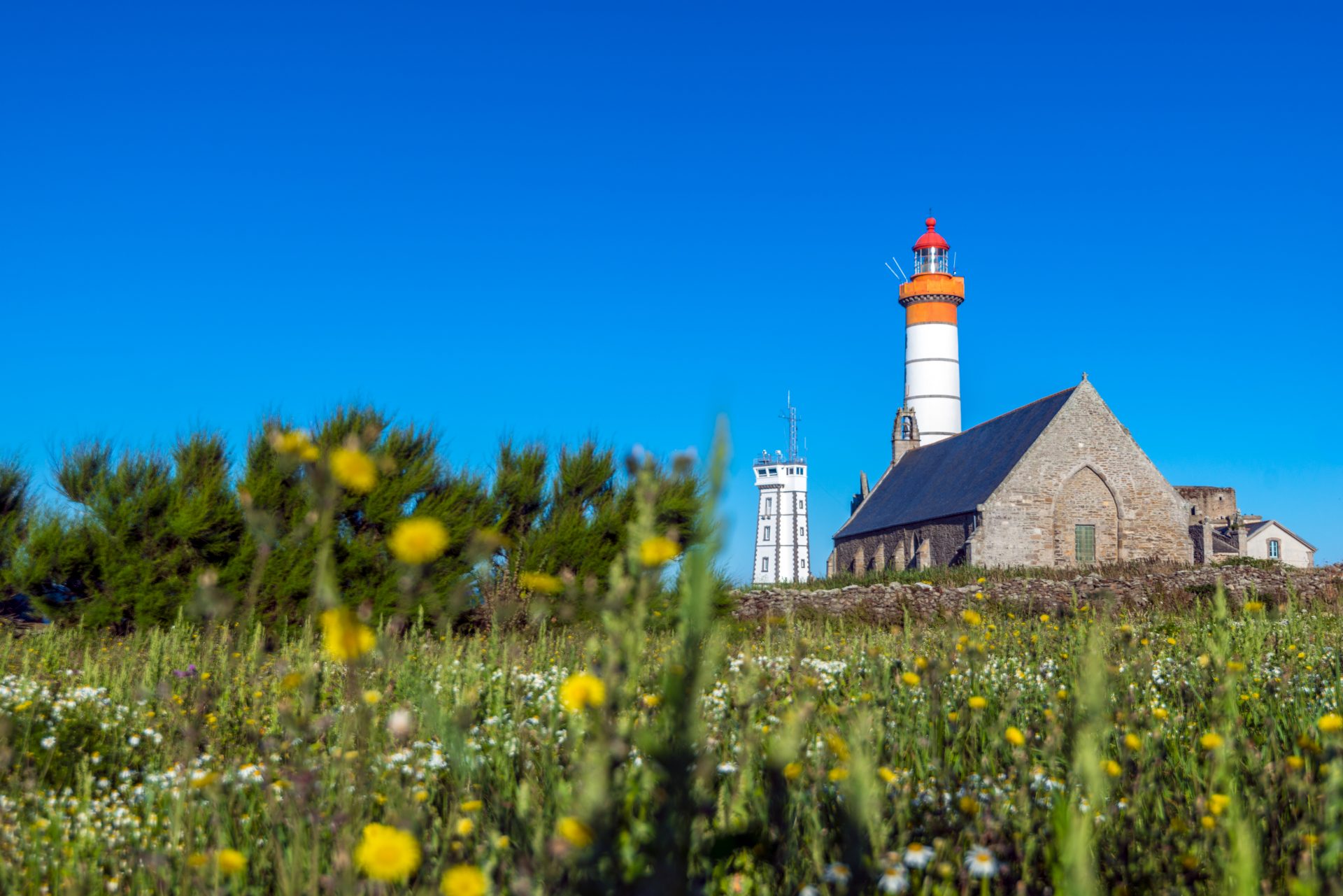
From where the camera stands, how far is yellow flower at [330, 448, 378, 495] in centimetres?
151

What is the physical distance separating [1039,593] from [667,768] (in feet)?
50.0

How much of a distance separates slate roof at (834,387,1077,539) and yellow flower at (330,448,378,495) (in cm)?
2890

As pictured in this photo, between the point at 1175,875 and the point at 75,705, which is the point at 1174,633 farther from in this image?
the point at 75,705

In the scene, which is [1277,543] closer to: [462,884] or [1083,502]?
[1083,502]

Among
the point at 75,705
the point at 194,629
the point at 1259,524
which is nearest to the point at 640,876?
the point at 75,705

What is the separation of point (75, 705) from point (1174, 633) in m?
7.44

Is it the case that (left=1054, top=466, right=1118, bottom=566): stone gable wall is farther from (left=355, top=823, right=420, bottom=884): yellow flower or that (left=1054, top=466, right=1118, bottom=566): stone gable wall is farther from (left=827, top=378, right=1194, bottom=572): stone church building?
(left=355, top=823, right=420, bottom=884): yellow flower

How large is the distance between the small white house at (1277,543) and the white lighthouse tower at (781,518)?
927 inches

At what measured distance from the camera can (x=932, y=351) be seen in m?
42.7

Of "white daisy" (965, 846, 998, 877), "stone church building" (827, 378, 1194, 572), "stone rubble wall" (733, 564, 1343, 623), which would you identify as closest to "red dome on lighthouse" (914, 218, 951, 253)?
"stone church building" (827, 378, 1194, 572)

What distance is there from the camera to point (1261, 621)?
6.48 meters

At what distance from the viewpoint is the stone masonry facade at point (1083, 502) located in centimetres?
2869

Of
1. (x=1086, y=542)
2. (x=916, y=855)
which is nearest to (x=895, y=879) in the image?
(x=916, y=855)

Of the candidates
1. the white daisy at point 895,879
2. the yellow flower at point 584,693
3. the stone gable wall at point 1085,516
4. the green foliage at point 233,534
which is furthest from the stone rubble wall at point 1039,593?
the yellow flower at point 584,693
